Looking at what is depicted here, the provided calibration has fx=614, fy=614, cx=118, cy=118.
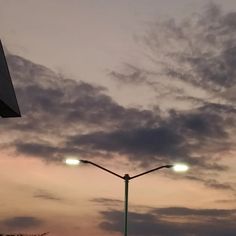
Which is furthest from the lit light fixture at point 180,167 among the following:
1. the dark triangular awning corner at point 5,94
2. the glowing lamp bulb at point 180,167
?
the dark triangular awning corner at point 5,94

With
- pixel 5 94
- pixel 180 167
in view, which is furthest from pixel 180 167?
pixel 5 94

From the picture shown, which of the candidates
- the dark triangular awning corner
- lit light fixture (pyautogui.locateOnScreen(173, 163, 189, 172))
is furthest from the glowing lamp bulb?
the dark triangular awning corner

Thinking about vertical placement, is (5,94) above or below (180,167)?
below

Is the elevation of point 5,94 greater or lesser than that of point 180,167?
lesser

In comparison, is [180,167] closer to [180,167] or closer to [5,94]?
[180,167]

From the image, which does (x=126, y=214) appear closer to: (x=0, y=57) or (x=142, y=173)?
(x=142, y=173)

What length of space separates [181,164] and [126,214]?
144 inches

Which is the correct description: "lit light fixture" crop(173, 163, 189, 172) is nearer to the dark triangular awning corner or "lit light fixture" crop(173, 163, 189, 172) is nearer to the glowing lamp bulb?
the glowing lamp bulb

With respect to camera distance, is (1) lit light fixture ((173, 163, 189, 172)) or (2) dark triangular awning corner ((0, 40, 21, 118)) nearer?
(2) dark triangular awning corner ((0, 40, 21, 118))

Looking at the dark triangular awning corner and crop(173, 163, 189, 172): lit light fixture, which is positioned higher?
crop(173, 163, 189, 172): lit light fixture

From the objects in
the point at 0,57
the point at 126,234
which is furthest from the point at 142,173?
the point at 0,57

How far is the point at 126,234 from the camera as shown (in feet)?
95.6

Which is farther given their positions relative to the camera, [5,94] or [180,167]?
[180,167]

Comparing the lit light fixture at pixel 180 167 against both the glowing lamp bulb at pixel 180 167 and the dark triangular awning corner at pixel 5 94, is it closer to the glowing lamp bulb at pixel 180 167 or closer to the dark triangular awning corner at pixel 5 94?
the glowing lamp bulb at pixel 180 167
